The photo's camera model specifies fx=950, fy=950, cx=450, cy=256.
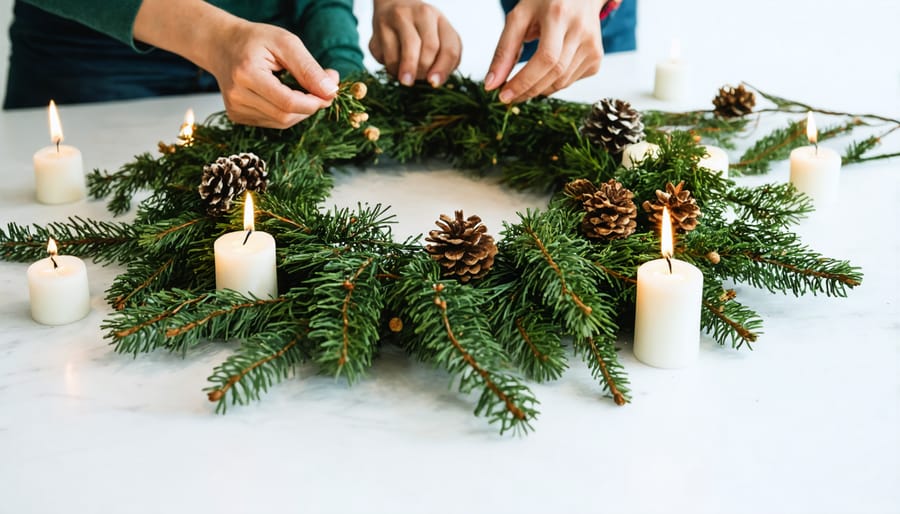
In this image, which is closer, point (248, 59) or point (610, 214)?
point (610, 214)

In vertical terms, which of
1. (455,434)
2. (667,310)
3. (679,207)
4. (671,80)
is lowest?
(455,434)

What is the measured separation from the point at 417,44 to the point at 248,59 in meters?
0.34

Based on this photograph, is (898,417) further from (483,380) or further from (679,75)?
(679,75)

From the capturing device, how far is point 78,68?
1.83m

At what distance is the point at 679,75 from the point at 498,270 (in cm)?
85

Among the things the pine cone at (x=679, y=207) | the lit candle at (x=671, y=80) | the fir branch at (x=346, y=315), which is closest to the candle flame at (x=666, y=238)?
the pine cone at (x=679, y=207)

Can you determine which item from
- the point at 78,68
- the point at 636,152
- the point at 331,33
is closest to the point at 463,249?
the point at 636,152

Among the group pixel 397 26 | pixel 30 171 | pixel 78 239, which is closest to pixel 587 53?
pixel 397 26

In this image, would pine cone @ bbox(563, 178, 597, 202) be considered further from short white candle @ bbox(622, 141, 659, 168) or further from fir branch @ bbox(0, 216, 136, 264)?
Result: fir branch @ bbox(0, 216, 136, 264)

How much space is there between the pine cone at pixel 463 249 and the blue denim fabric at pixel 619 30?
1.14 m

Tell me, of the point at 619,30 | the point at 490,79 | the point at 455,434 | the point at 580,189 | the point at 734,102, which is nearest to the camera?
the point at 455,434

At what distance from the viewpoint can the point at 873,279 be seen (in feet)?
3.80

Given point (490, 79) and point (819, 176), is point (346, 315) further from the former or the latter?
point (819, 176)

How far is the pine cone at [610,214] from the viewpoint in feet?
3.53
